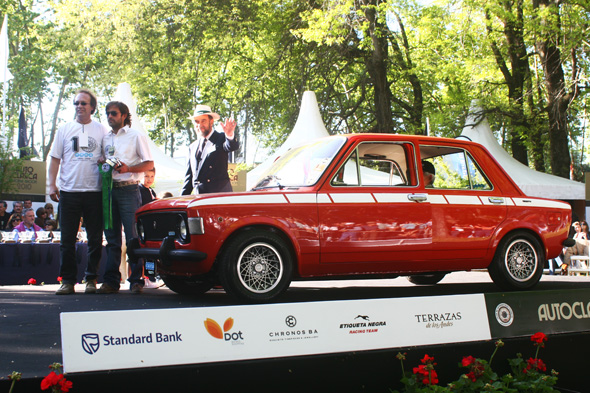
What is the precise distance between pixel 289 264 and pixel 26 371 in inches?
96.8

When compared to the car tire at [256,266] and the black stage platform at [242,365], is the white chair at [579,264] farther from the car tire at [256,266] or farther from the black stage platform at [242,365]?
the car tire at [256,266]

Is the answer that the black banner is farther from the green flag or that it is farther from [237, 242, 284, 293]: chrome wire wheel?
the green flag

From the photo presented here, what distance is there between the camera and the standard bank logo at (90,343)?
2.97m

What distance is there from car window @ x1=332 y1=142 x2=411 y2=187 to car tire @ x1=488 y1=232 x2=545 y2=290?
1281 millimetres

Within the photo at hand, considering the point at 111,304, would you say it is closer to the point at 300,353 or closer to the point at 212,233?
the point at 212,233

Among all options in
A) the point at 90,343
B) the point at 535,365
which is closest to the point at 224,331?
the point at 90,343

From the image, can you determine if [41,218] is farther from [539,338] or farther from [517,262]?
[539,338]

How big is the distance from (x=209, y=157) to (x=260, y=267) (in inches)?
78.4

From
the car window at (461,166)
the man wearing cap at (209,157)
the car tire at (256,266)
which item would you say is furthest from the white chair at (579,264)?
the car tire at (256,266)

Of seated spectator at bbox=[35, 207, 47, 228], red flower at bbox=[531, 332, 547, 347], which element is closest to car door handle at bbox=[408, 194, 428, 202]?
red flower at bbox=[531, 332, 547, 347]

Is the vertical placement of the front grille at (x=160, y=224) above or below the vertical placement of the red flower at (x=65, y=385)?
above

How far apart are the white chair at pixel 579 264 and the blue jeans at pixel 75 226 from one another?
10.1 metres

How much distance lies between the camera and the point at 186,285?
6.07m

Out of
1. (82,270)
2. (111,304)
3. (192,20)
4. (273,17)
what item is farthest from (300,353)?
(192,20)
